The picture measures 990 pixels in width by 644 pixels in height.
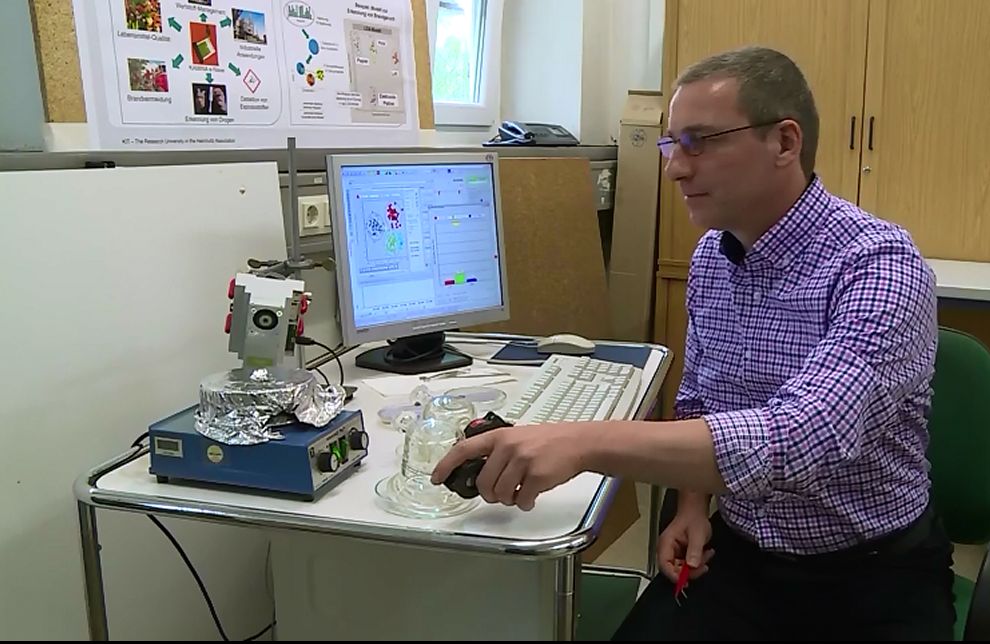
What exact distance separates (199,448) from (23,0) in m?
0.77

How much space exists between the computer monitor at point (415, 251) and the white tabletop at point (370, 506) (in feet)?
1.61

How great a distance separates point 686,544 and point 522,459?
0.54 meters

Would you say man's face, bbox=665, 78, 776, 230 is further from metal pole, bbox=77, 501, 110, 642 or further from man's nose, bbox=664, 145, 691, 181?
metal pole, bbox=77, 501, 110, 642

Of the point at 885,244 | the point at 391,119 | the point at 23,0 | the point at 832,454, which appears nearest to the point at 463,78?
the point at 391,119

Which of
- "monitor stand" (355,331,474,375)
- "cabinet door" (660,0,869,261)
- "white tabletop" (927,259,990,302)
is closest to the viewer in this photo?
"monitor stand" (355,331,474,375)

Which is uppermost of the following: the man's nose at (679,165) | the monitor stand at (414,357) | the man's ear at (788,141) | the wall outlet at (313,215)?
the man's ear at (788,141)

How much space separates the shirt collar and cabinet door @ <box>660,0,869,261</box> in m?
1.48

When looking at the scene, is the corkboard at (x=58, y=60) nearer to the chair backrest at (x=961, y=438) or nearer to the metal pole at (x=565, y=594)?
the metal pole at (x=565, y=594)

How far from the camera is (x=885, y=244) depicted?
1.26m

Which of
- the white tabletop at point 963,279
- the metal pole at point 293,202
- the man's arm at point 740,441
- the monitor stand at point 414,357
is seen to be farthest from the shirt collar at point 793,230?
the white tabletop at point 963,279

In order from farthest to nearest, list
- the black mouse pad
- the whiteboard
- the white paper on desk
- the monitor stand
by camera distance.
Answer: the black mouse pad → the monitor stand → the white paper on desk → the whiteboard

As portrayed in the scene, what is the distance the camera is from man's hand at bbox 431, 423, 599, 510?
105 centimetres

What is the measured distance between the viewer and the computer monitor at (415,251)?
1.74 meters

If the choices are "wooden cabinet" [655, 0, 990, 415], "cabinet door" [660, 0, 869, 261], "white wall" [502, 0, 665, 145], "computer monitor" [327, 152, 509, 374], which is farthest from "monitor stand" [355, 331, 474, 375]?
"white wall" [502, 0, 665, 145]
